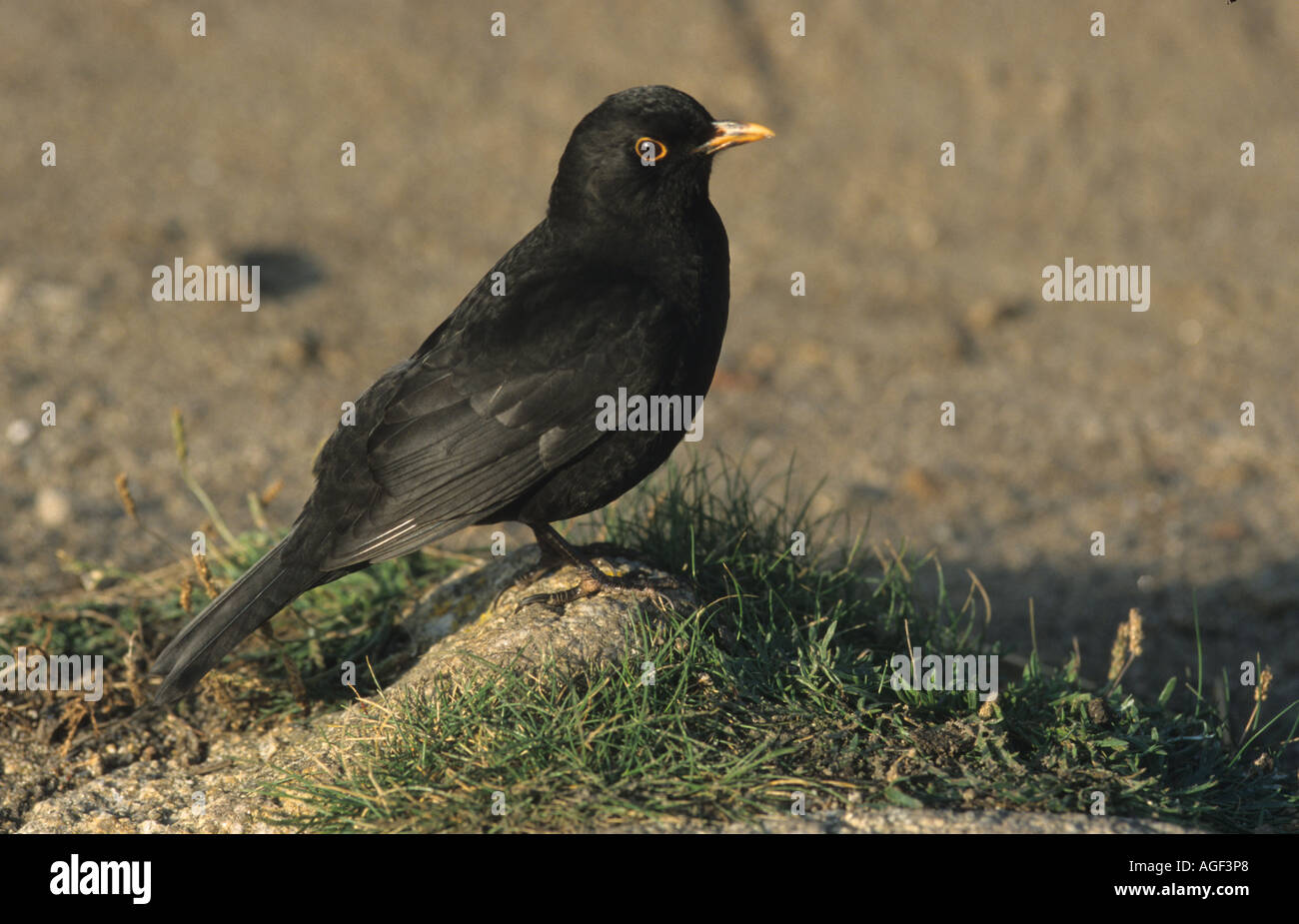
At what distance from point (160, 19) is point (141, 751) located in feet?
28.6

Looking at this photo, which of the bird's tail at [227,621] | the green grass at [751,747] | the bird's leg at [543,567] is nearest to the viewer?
the green grass at [751,747]

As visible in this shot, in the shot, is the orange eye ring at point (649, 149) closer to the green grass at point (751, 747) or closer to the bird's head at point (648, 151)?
the bird's head at point (648, 151)

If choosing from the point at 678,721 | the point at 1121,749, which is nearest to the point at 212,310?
the point at 678,721

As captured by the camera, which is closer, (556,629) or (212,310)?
(556,629)

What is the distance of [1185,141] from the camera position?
421 inches

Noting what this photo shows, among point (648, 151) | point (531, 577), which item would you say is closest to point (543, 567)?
point (531, 577)

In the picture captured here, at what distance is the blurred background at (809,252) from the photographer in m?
6.74

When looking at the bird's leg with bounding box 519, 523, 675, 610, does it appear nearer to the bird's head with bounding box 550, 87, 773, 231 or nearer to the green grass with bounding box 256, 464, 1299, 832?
the green grass with bounding box 256, 464, 1299, 832

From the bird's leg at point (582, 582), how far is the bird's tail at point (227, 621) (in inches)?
27.6

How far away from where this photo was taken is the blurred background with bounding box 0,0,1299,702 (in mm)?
6742

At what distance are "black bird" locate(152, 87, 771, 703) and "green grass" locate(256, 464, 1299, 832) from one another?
479 millimetres

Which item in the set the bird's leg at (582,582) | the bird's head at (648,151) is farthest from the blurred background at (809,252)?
the bird's head at (648,151)

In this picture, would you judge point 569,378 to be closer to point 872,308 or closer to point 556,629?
point 556,629

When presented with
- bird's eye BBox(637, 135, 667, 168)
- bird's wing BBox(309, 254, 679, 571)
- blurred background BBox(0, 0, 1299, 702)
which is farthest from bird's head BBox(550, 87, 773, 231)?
blurred background BBox(0, 0, 1299, 702)
